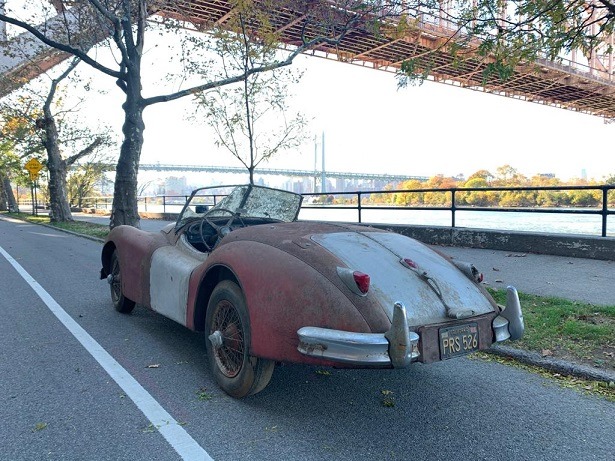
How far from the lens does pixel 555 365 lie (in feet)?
12.7

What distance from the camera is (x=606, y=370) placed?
3701 mm

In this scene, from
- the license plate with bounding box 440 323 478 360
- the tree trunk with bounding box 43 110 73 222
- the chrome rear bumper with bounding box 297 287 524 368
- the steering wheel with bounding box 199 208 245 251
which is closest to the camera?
the chrome rear bumper with bounding box 297 287 524 368

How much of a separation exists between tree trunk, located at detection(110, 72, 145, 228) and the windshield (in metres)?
10.1

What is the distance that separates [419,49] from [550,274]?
621 centimetres

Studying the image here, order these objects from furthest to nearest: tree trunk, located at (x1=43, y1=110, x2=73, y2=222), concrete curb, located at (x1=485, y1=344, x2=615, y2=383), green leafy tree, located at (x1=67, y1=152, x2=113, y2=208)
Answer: green leafy tree, located at (x1=67, y1=152, x2=113, y2=208), tree trunk, located at (x1=43, y1=110, x2=73, y2=222), concrete curb, located at (x1=485, y1=344, x2=615, y2=383)

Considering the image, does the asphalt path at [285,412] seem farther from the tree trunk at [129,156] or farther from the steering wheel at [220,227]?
the tree trunk at [129,156]

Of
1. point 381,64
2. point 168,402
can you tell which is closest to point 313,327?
point 168,402

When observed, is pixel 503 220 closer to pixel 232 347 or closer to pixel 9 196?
pixel 232 347

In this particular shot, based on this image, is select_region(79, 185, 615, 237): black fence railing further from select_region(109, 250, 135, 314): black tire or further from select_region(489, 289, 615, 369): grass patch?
select_region(489, 289, 615, 369): grass patch

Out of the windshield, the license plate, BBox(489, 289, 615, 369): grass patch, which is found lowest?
BBox(489, 289, 615, 369): grass patch

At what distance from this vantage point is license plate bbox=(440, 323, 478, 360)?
2.84m

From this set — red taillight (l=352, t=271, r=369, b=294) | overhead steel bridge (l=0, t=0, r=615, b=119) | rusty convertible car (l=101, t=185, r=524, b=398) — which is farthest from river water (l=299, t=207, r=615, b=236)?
red taillight (l=352, t=271, r=369, b=294)

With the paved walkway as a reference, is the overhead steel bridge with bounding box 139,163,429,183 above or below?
above

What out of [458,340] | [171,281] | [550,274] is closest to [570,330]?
[458,340]
